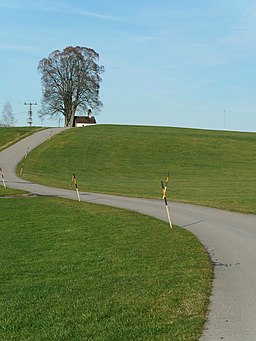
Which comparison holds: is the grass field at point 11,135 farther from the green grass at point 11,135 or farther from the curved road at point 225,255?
the curved road at point 225,255

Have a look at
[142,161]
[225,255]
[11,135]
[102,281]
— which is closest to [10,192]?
[225,255]

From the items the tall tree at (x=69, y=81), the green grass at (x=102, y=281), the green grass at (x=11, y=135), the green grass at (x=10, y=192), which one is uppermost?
the tall tree at (x=69, y=81)

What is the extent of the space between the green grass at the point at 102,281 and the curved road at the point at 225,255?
0.26 meters

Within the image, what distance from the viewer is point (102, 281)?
371 inches

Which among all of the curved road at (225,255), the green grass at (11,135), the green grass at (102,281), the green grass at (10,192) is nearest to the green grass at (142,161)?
the green grass at (11,135)

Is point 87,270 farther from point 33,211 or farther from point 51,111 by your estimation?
point 51,111

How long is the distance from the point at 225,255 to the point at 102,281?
344 cm

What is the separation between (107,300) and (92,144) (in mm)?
59429

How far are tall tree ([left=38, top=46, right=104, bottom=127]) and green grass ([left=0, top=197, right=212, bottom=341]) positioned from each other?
76332 mm

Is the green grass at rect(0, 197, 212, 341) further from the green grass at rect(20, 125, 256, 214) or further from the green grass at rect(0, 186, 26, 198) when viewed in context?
the green grass at rect(20, 125, 256, 214)

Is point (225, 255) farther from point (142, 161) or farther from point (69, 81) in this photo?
point (69, 81)

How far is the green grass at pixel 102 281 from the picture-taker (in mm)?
6695

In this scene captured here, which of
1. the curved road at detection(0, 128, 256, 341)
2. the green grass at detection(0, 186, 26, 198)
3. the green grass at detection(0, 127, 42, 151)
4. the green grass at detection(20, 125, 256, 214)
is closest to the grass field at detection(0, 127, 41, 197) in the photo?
the green grass at detection(0, 127, 42, 151)

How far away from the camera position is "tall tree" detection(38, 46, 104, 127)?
301 ft
